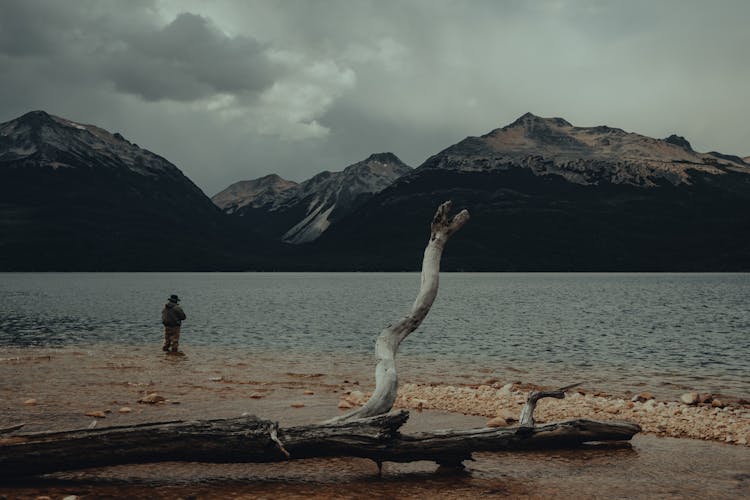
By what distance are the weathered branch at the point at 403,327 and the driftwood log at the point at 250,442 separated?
48mm

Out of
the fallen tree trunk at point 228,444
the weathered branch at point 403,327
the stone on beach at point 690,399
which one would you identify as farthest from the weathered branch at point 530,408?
the stone on beach at point 690,399

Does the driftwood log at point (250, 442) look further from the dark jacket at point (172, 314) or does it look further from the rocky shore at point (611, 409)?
the dark jacket at point (172, 314)

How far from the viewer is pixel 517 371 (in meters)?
31.6

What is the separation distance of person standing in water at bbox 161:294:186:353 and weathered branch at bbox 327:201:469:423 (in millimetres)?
21588

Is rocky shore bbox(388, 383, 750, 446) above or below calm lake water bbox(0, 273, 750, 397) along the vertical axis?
above

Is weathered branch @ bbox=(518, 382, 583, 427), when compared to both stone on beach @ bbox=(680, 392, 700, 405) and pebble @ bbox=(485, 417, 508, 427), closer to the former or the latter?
pebble @ bbox=(485, 417, 508, 427)

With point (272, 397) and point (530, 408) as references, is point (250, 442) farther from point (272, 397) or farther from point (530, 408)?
point (272, 397)

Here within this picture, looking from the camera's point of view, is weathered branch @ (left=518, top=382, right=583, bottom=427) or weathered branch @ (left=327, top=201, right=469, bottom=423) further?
weathered branch @ (left=518, top=382, right=583, bottom=427)

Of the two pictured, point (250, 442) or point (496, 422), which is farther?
point (496, 422)

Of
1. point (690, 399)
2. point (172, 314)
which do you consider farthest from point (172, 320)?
point (690, 399)

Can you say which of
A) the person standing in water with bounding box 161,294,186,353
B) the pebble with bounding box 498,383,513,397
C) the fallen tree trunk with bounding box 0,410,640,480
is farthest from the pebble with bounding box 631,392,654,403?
the person standing in water with bounding box 161,294,186,353

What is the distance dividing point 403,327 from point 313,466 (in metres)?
4.60

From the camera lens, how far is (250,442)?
1109 centimetres

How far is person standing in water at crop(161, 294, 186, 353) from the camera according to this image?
114 ft
